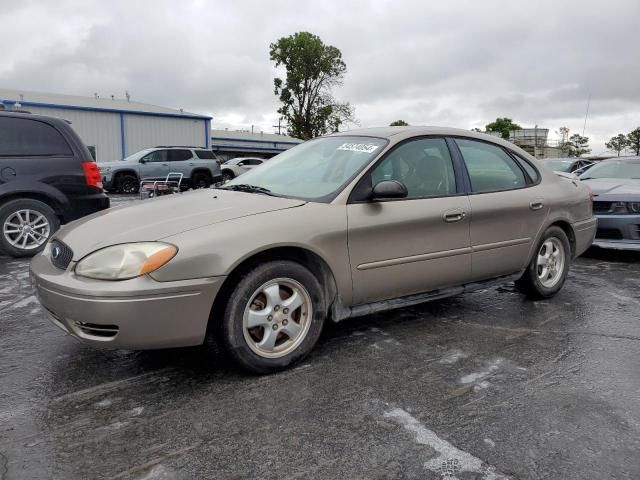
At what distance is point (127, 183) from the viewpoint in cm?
1736

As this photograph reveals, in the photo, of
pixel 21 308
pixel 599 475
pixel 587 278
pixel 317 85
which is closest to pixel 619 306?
pixel 587 278

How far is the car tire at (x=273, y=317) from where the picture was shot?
2.93 m

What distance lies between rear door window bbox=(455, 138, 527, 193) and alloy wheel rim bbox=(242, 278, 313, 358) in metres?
1.73

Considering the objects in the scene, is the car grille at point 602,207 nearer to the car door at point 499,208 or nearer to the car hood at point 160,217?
the car door at point 499,208

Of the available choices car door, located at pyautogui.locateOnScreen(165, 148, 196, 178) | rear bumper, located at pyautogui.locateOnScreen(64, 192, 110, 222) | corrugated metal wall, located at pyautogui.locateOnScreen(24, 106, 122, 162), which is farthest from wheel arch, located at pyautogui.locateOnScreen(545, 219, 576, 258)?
corrugated metal wall, located at pyautogui.locateOnScreen(24, 106, 122, 162)

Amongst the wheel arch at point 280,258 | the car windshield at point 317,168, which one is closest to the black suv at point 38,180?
the car windshield at point 317,168

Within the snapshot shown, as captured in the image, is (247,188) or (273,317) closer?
(273,317)

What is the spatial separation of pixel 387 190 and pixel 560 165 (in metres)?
12.7

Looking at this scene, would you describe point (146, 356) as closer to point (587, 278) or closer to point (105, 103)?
point (587, 278)

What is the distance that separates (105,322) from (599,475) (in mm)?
2333

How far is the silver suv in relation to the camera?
17.0m

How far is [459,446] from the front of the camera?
2.38 m

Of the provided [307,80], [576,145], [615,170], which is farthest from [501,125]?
[615,170]

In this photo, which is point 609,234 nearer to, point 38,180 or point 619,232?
point 619,232
